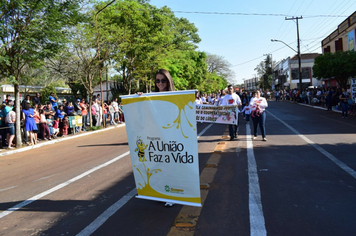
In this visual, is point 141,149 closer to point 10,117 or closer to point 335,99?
point 10,117

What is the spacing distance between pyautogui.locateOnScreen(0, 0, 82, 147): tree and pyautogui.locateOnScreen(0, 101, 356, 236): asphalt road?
523 cm

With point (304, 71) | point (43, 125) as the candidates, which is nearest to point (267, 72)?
point (304, 71)

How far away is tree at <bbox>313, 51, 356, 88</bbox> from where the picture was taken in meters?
25.8

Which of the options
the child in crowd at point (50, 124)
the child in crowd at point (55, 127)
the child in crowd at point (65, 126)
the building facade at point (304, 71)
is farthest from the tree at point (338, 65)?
the building facade at point (304, 71)

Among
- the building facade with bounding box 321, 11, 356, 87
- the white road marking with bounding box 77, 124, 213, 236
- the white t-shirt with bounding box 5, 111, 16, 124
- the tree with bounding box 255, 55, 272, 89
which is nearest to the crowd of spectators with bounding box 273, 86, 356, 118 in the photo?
the building facade with bounding box 321, 11, 356, 87

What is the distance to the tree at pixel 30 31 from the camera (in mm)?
11305

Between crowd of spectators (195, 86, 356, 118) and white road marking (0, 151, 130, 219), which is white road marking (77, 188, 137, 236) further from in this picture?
crowd of spectators (195, 86, 356, 118)

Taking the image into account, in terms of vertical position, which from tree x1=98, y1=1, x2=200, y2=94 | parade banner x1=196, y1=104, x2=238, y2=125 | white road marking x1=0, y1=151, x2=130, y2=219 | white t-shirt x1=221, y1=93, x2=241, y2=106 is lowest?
white road marking x1=0, y1=151, x2=130, y2=219

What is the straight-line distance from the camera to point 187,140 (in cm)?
378

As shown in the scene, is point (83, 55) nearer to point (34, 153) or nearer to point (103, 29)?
point (103, 29)

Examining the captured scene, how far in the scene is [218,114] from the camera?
34.9ft

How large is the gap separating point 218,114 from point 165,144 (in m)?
6.89

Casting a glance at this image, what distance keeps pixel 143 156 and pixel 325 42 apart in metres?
47.2

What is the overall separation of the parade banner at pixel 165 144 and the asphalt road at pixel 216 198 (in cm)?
43
